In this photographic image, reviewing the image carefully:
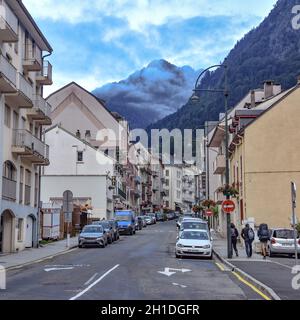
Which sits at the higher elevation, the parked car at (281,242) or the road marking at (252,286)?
the parked car at (281,242)

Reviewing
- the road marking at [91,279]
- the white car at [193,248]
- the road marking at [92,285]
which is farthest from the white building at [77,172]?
the road marking at [91,279]

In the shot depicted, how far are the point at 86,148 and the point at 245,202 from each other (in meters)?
31.5

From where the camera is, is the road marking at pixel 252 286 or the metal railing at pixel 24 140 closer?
the road marking at pixel 252 286

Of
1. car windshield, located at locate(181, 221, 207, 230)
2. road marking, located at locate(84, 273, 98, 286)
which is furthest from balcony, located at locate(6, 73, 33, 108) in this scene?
road marking, located at locate(84, 273, 98, 286)

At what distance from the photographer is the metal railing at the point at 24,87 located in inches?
1262

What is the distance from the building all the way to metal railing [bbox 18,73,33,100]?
14513 millimetres

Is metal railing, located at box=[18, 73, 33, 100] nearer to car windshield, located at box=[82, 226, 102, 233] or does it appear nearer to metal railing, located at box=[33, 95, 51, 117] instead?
metal railing, located at box=[33, 95, 51, 117]

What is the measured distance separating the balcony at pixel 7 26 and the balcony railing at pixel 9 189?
23.8ft

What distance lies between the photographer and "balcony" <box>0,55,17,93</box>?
91.9 feet

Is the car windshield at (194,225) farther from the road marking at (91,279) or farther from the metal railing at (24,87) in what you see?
the road marking at (91,279)

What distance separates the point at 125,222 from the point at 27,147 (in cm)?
2420

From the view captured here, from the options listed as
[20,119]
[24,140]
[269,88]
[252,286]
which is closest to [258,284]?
[252,286]

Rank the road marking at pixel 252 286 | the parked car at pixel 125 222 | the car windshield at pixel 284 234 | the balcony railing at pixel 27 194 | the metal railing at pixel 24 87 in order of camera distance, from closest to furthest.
Result: 1. the road marking at pixel 252 286
2. the car windshield at pixel 284 234
3. the metal railing at pixel 24 87
4. the balcony railing at pixel 27 194
5. the parked car at pixel 125 222

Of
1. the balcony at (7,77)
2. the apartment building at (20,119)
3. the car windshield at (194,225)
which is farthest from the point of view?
the car windshield at (194,225)
